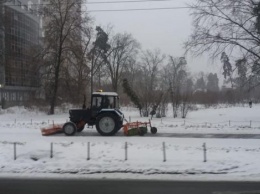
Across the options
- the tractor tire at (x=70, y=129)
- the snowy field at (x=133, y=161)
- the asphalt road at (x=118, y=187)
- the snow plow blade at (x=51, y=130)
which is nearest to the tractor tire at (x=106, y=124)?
the tractor tire at (x=70, y=129)

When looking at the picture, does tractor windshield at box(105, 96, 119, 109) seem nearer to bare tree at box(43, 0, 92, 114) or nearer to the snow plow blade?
the snow plow blade

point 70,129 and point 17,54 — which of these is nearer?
point 70,129

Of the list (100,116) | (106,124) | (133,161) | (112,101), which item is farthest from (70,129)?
(133,161)

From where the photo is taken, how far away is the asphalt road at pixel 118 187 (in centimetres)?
1179

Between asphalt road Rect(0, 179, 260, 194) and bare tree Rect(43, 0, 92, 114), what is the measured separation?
39.4 m

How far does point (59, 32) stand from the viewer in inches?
2071

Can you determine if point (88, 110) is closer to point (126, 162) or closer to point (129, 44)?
point (126, 162)

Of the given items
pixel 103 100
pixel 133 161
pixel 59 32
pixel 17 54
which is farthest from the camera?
pixel 17 54

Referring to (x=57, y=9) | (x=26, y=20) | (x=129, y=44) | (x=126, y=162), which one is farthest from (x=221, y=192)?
(x=129, y=44)

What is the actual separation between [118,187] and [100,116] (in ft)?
44.3

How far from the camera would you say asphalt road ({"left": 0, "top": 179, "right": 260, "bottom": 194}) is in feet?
38.7

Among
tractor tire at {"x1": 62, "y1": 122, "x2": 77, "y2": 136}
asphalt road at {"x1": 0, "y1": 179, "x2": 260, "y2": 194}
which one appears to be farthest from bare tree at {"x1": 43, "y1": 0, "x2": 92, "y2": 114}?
asphalt road at {"x1": 0, "y1": 179, "x2": 260, "y2": 194}

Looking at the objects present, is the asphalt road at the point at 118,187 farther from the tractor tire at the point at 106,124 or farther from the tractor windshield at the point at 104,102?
the tractor windshield at the point at 104,102

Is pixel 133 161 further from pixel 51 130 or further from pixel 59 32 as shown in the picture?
pixel 59 32
